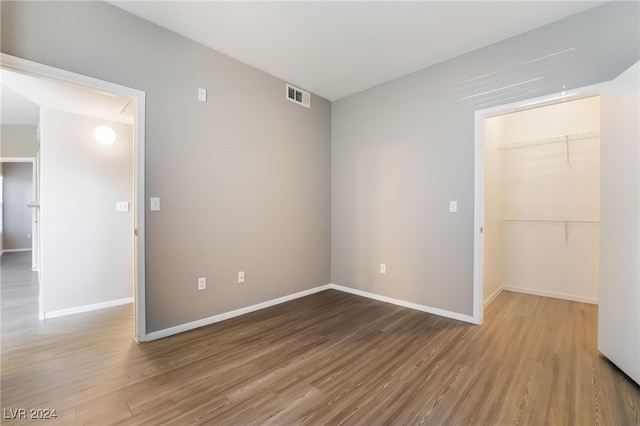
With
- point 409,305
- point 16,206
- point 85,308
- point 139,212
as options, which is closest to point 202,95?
point 139,212

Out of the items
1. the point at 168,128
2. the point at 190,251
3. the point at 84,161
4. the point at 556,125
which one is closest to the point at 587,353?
the point at 556,125

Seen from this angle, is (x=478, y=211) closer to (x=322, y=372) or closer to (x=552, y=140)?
(x=552, y=140)

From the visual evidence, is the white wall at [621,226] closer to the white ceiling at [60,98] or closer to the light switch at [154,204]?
the light switch at [154,204]

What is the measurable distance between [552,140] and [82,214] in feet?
20.1

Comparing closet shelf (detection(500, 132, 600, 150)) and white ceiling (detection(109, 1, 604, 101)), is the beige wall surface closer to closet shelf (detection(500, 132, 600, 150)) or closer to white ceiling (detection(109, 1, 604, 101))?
white ceiling (detection(109, 1, 604, 101))

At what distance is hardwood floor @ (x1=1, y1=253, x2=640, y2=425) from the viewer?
1.49 metres

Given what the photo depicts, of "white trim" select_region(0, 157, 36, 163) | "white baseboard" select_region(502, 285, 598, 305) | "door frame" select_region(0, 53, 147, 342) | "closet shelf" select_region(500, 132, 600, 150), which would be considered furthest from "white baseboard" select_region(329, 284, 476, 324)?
"white trim" select_region(0, 157, 36, 163)

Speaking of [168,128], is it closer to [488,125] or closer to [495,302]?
[488,125]

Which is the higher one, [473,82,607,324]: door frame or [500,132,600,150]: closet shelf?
[500,132,600,150]: closet shelf

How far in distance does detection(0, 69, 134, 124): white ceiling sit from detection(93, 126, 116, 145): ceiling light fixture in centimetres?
14

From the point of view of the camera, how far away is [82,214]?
3.20 m

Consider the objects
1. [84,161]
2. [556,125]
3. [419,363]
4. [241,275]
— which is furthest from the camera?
[556,125]

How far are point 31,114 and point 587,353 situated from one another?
7738mm

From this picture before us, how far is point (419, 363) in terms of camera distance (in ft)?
6.56
